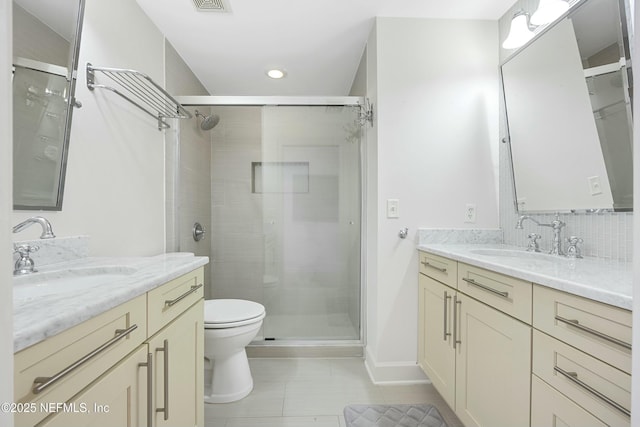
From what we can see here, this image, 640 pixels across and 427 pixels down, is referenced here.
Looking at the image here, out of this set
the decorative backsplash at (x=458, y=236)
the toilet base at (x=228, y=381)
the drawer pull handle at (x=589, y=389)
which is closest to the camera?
the drawer pull handle at (x=589, y=389)

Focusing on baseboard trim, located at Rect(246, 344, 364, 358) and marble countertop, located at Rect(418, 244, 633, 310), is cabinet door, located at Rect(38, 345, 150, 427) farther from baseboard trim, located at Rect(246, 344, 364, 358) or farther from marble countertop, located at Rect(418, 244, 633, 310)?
baseboard trim, located at Rect(246, 344, 364, 358)

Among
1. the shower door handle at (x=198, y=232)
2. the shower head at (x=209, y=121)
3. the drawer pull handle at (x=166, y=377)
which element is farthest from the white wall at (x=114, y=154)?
the drawer pull handle at (x=166, y=377)

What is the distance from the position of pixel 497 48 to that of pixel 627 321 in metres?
1.87

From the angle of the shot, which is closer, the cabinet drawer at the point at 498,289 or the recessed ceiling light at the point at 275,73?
the cabinet drawer at the point at 498,289

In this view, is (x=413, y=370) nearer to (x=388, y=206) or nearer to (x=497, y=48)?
(x=388, y=206)

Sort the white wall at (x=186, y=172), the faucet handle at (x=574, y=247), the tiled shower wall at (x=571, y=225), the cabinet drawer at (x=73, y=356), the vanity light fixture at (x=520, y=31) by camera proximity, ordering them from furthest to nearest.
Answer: the white wall at (x=186, y=172) < the vanity light fixture at (x=520, y=31) < the faucet handle at (x=574, y=247) < the tiled shower wall at (x=571, y=225) < the cabinet drawer at (x=73, y=356)

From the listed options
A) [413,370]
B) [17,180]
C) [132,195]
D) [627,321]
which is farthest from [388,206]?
[17,180]

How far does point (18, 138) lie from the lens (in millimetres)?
958

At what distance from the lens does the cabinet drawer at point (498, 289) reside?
37.3 inches

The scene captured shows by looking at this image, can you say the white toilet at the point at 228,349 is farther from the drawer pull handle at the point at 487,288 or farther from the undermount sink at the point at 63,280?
the drawer pull handle at the point at 487,288

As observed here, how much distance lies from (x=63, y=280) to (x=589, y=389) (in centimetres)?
159

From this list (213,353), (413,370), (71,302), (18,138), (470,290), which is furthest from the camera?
(413,370)

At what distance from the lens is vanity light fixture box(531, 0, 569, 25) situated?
1322 mm

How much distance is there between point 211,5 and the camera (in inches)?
65.8
